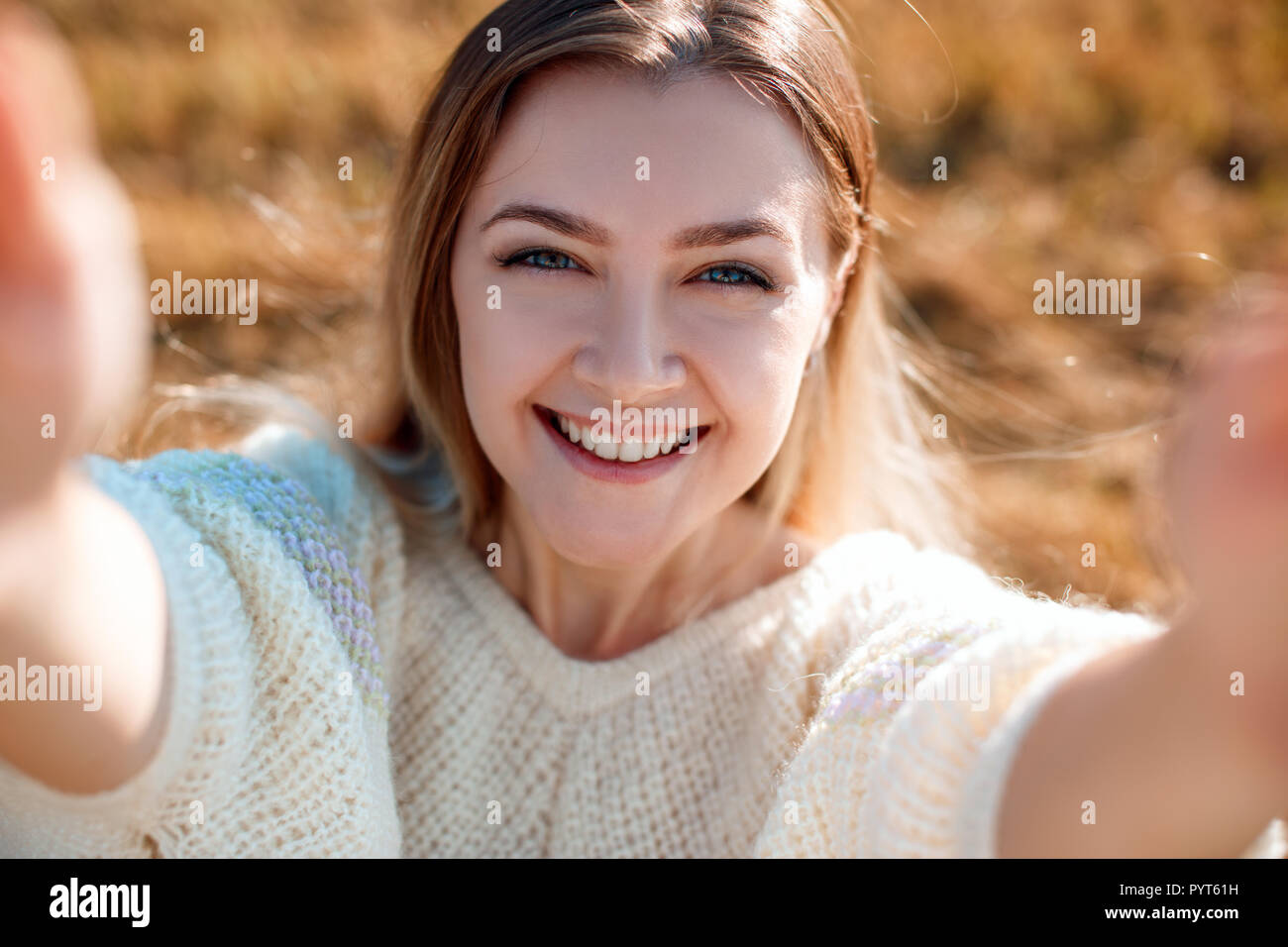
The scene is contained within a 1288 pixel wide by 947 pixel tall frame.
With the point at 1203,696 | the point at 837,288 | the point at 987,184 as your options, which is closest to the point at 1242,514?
the point at 1203,696

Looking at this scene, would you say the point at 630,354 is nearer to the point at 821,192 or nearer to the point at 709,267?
the point at 709,267

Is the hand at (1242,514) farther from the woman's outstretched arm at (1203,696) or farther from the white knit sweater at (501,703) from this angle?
the white knit sweater at (501,703)

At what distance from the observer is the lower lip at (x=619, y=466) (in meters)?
1.54

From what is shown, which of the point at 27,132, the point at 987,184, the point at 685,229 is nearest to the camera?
the point at 27,132

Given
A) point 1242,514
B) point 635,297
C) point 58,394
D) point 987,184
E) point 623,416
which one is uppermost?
point 987,184

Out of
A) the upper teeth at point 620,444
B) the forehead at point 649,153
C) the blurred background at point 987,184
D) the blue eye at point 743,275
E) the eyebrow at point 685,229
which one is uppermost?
the blurred background at point 987,184

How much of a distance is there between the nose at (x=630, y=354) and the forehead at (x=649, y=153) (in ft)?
0.28

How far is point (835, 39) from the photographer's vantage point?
1681mm

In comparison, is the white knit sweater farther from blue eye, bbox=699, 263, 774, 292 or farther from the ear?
blue eye, bbox=699, 263, 774, 292

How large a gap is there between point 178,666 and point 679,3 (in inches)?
39.8

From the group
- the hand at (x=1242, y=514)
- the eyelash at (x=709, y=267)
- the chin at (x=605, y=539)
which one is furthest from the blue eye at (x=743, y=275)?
the hand at (x=1242, y=514)

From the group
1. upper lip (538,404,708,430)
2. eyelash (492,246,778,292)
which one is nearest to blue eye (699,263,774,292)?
eyelash (492,246,778,292)

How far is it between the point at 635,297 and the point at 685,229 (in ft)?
0.33

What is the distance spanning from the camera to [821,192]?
1.57m
